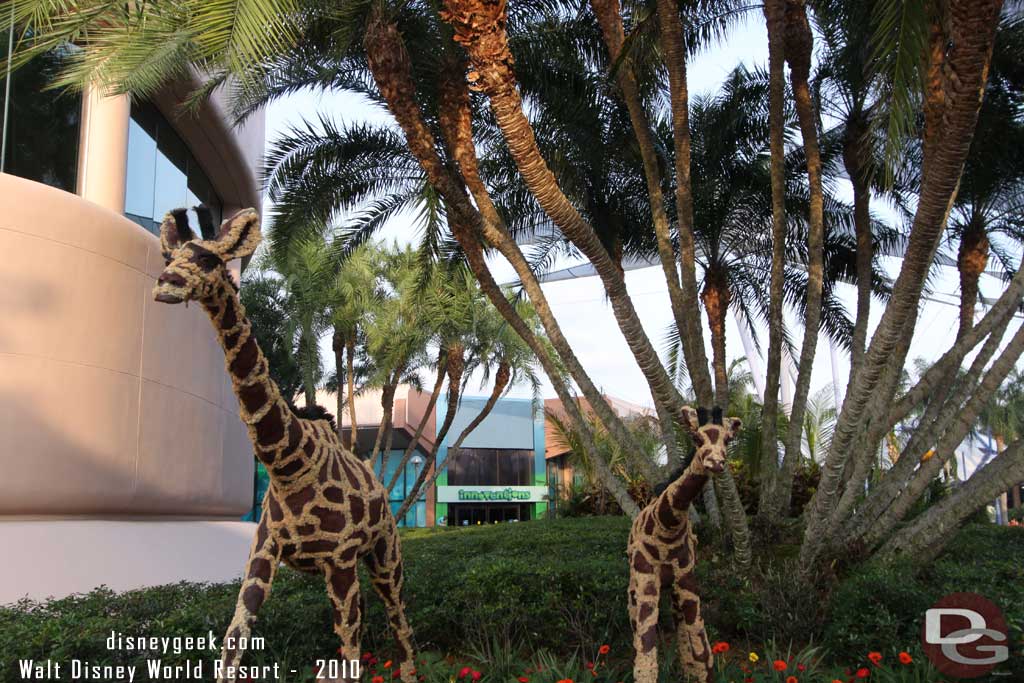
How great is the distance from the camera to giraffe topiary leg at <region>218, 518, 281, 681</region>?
15.4 ft

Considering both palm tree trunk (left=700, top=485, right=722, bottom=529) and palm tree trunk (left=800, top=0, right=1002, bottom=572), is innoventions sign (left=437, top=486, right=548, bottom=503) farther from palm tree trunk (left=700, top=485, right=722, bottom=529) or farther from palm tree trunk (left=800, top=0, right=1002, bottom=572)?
palm tree trunk (left=800, top=0, right=1002, bottom=572)

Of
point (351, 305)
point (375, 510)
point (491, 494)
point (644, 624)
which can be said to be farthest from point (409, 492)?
point (644, 624)

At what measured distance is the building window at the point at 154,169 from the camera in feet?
54.5

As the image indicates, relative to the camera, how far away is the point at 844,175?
15.6m

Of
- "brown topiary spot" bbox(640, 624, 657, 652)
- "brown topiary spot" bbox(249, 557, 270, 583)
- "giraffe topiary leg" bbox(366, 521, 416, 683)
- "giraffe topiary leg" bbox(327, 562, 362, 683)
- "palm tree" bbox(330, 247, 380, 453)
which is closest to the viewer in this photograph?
"brown topiary spot" bbox(249, 557, 270, 583)

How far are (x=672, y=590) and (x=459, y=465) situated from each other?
1525 inches

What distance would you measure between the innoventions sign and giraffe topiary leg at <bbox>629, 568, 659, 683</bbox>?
122ft

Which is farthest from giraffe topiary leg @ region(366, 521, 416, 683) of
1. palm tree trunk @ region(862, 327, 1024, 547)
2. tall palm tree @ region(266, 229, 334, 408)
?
tall palm tree @ region(266, 229, 334, 408)

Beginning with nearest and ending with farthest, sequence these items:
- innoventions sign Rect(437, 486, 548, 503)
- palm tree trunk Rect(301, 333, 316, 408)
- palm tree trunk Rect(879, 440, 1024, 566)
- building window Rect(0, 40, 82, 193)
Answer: palm tree trunk Rect(879, 440, 1024, 566), building window Rect(0, 40, 82, 193), palm tree trunk Rect(301, 333, 316, 408), innoventions sign Rect(437, 486, 548, 503)

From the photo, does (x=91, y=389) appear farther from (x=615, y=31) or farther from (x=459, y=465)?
(x=459, y=465)

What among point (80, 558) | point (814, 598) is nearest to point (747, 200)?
point (814, 598)

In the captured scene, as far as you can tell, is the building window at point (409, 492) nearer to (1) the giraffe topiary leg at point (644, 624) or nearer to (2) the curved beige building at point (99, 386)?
(2) the curved beige building at point (99, 386)

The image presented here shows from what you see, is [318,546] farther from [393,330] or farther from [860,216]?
[393,330]

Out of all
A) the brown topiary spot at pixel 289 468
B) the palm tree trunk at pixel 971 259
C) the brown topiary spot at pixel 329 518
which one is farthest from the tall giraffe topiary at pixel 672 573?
the palm tree trunk at pixel 971 259
